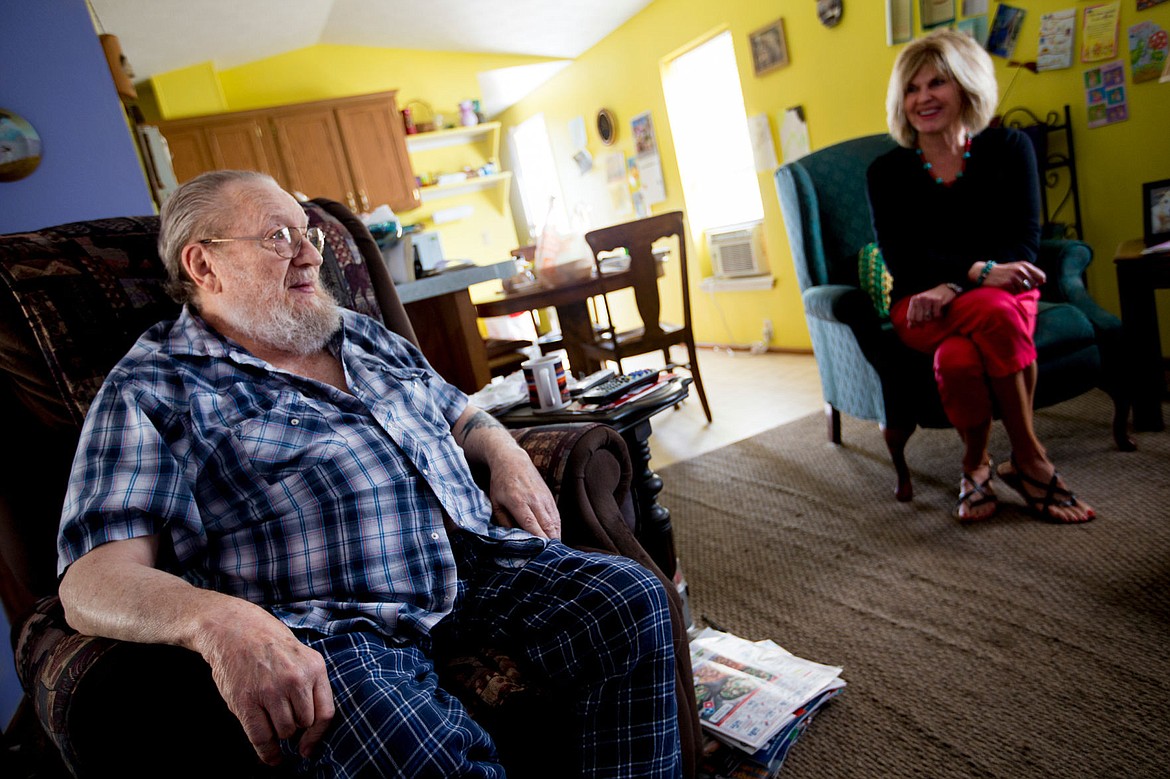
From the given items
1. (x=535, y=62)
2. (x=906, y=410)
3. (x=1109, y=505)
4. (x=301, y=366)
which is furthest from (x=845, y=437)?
(x=535, y=62)

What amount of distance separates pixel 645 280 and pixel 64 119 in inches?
84.5

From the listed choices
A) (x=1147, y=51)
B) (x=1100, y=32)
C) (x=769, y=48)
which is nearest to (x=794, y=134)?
(x=769, y=48)

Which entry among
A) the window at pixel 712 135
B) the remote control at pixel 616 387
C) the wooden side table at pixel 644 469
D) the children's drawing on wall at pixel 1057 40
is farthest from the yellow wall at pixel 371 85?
the wooden side table at pixel 644 469

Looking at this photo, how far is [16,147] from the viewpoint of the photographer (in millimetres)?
2195

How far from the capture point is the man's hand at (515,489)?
1209 millimetres

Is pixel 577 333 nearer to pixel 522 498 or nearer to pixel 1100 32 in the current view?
pixel 1100 32

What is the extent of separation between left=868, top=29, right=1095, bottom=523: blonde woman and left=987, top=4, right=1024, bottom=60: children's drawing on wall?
1.04 metres

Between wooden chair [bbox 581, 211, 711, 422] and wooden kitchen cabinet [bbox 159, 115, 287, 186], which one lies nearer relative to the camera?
wooden chair [bbox 581, 211, 711, 422]

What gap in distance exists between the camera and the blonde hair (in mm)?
2047

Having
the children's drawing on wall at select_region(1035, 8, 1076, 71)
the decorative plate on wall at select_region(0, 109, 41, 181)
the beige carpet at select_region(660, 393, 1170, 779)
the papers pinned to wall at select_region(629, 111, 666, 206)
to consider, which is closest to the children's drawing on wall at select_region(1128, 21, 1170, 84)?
the children's drawing on wall at select_region(1035, 8, 1076, 71)

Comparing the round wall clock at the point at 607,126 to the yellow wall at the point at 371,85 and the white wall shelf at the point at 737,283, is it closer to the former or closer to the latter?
the yellow wall at the point at 371,85

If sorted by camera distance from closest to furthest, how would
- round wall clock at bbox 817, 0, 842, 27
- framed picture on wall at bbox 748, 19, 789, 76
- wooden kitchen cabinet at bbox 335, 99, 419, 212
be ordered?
1. round wall clock at bbox 817, 0, 842, 27
2. framed picture on wall at bbox 748, 19, 789, 76
3. wooden kitchen cabinet at bbox 335, 99, 419, 212

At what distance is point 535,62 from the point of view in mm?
6004

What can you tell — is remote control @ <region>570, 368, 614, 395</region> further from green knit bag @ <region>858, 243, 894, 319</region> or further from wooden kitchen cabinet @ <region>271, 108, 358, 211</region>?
wooden kitchen cabinet @ <region>271, 108, 358, 211</region>
